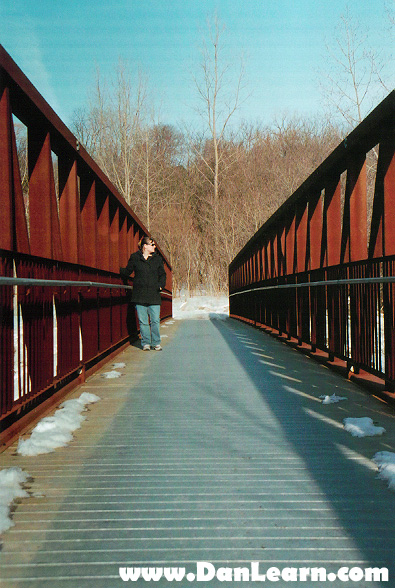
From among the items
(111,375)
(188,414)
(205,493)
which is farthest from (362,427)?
(111,375)

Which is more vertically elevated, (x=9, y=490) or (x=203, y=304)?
(x=203, y=304)

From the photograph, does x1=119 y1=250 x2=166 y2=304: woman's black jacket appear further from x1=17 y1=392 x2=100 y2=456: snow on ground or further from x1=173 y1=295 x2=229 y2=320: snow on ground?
A: x1=173 y1=295 x2=229 y2=320: snow on ground

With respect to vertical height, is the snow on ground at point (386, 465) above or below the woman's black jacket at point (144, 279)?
below

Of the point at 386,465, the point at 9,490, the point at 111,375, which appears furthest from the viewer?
the point at 111,375

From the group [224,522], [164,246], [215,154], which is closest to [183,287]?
[164,246]

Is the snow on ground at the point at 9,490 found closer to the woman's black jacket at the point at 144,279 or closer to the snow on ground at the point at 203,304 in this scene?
the woman's black jacket at the point at 144,279

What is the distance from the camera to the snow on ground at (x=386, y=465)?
97.3 inches

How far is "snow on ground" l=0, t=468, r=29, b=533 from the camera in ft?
7.01

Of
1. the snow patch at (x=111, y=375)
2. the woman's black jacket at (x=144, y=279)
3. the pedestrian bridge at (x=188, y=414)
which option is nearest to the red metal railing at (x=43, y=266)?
the pedestrian bridge at (x=188, y=414)

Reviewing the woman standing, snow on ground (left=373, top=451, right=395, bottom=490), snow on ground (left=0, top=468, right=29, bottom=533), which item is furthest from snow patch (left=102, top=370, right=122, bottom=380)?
snow on ground (left=373, top=451, right=395, bottom=490)

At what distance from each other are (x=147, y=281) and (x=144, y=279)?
5cm

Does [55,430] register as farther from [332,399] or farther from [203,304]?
[203,304]

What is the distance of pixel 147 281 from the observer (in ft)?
25.0

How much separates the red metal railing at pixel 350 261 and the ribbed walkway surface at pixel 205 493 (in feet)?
1.84
